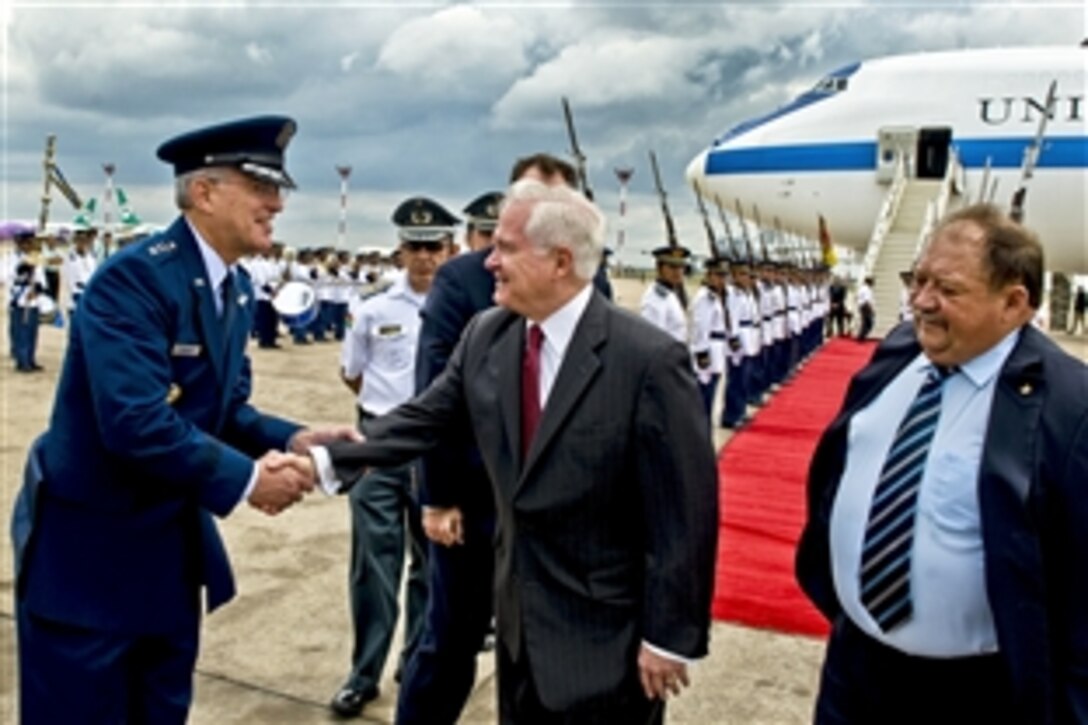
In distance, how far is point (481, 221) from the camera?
3566 mm

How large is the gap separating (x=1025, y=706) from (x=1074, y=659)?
0.13m

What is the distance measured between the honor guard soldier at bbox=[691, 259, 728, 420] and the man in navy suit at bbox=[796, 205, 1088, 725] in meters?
7.88

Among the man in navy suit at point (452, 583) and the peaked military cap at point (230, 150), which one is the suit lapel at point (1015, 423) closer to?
the man in navy suit at point (452, 583)

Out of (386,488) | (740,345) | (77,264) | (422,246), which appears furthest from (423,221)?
(77,264)

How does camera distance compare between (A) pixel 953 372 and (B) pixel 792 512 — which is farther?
(B) pixel 792 512

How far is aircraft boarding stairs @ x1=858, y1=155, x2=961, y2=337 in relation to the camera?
72.1ft

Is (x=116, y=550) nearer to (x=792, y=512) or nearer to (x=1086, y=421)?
(x=1086, y=421)

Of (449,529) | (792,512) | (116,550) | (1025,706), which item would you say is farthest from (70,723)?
(792,512)

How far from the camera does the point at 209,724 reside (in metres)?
3.38

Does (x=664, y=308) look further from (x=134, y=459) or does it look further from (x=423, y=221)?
(x=134, y=459)

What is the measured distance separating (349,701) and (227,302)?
1.68m

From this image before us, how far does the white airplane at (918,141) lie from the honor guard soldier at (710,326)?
12.8m

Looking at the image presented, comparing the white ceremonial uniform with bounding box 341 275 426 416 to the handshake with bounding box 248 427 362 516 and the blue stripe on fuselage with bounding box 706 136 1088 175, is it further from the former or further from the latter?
the blue stripe on fuselage with bounding box 706 136 1088 175

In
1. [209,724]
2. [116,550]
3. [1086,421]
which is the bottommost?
[209,724]
